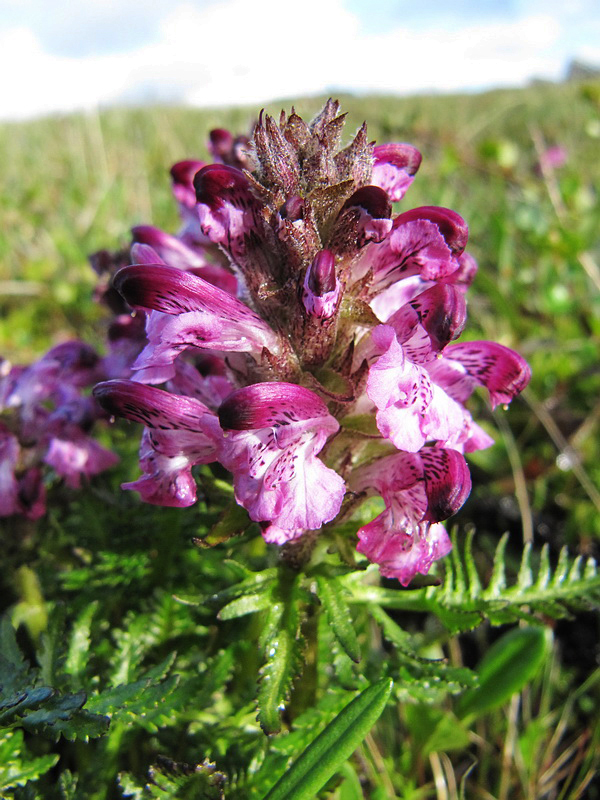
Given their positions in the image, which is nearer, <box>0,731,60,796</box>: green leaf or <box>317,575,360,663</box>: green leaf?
<box>317,575,360,663</box>: green leaf

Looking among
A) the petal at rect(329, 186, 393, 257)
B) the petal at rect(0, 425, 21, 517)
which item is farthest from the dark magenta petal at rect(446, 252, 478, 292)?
the petal at rect(0, 425, 21, 517)

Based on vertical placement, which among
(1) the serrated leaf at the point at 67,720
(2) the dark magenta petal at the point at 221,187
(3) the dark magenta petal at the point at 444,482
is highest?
(2) the dark magenta petal at the point at 221,187

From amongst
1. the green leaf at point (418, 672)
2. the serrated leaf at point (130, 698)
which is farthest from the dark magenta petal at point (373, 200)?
the serrated leaf at point (130, 698)

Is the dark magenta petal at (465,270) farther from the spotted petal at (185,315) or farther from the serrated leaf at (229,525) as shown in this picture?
the serrated leaf at (229,525)

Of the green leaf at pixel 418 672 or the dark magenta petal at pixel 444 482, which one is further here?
the green leaf at pixel 418 672

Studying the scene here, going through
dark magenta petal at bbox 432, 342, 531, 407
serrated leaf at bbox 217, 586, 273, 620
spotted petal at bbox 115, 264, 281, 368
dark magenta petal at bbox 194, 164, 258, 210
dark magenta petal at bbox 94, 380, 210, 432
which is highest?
dark magenta petal at bbox 194, 164, 258, 210

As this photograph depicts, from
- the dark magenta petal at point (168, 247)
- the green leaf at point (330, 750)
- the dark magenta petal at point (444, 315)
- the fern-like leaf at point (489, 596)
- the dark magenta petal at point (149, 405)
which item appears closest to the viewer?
the green leaf at point (330, 750)

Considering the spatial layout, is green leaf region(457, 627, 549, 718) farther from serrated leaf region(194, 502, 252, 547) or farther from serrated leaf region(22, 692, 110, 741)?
serrated leaf region(22, 692, 110, 741)
